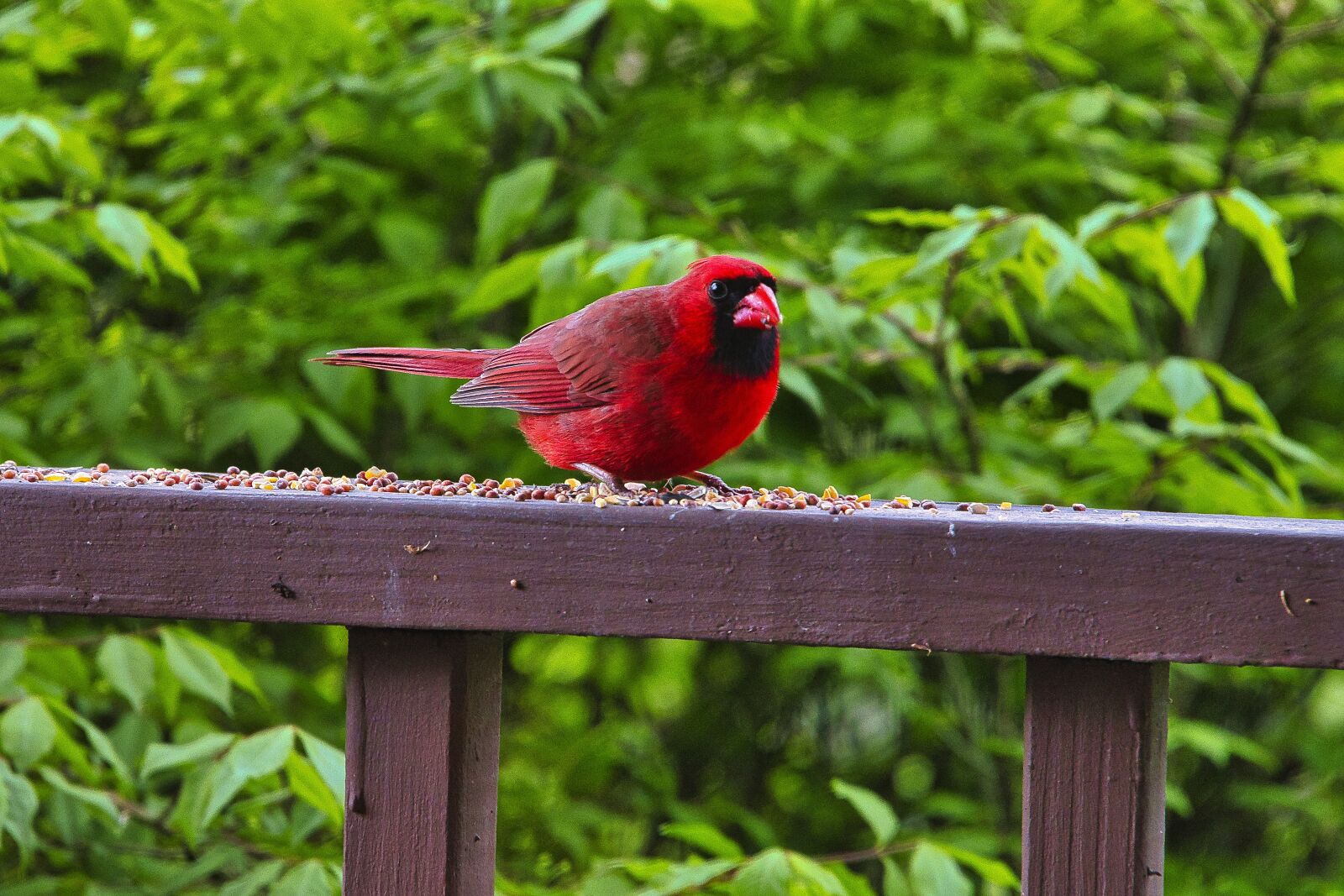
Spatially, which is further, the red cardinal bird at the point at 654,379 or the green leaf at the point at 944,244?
the green leaf at the point at 944,244

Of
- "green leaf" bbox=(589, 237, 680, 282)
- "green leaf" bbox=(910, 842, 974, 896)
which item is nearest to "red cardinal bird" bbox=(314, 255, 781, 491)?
"green leaf" bbox=(589, 237, 680, 282)

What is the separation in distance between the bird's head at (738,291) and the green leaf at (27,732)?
1.25 metres

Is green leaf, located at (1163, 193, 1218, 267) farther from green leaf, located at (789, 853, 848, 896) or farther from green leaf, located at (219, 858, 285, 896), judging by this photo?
green leaf, located at (219, 858, 285, 896)

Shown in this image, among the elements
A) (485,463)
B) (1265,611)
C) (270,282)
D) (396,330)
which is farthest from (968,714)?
(1265,611)

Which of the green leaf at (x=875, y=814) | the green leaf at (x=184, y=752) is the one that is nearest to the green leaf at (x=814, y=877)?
the green leaf at (x=875, y=814)

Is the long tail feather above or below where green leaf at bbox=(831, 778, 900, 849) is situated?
above

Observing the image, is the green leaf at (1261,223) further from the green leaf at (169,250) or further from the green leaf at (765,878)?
the green leaf at (169,250)

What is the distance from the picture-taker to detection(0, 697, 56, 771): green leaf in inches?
85.9

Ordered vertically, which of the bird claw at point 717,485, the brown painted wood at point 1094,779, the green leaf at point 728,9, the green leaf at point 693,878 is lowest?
the green leaf at point 693,878

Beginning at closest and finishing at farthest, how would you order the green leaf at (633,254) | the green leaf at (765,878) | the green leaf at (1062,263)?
the green leaf at (765,878), the green leaf at (1062,263), the green leaf at (633,254)

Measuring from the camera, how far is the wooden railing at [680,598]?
1413mm

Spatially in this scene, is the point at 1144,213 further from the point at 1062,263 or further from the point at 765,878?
the point at 765,878

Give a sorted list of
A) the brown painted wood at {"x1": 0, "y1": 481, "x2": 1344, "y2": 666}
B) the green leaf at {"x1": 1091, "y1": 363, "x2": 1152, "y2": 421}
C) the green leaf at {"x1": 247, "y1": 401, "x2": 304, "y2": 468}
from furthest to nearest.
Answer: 1. the green leaf at {"x1": 247, "y1": 401, "x2": 304, "y2": 468}
2. the green leaf at {"x1": 1091, "y1": 363, "x2": 1152, "y2": 421}
3. the brown painted wood at {"x1": 0, "y1": 481, "x2": 1344, "y2": 666}

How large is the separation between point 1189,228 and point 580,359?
1.21 meters
